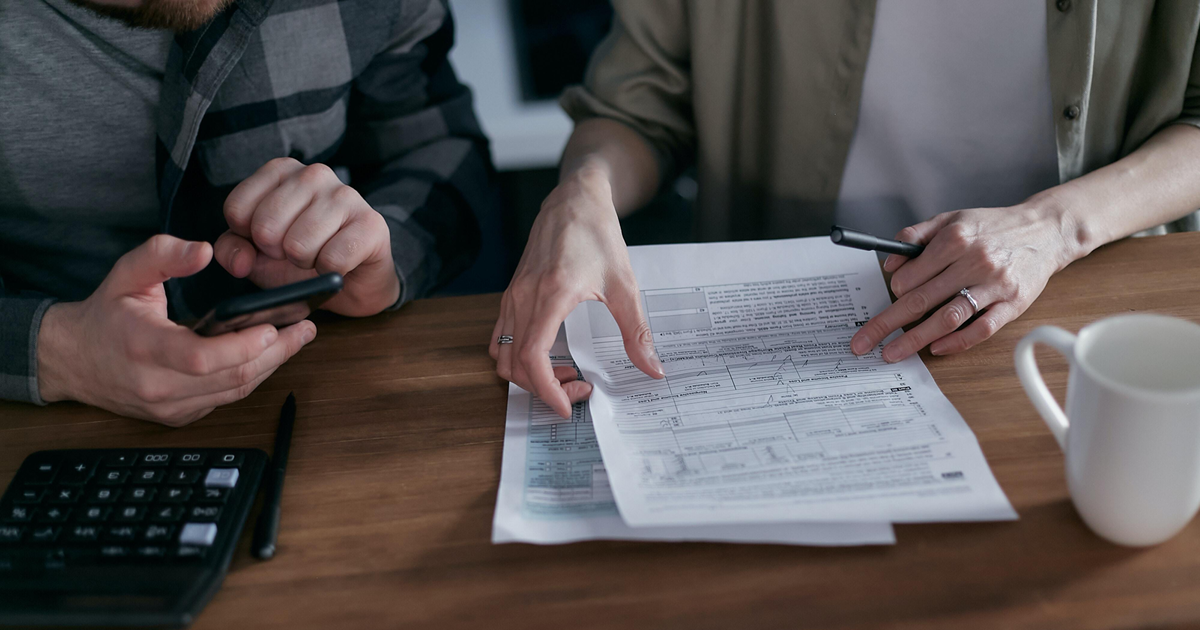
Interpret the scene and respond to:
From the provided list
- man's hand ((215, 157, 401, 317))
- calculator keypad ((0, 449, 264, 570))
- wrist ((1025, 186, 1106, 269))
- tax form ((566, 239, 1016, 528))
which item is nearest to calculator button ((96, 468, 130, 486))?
calculator keypad ((0, 449, 264, 570))

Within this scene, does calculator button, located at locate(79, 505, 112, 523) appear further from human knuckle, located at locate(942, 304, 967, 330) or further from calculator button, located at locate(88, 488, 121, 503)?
human knuckle, located at locate(942, 304, 967, 330)

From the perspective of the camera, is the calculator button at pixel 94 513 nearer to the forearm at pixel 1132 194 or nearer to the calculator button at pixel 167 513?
the calculator button at pixel 167 513

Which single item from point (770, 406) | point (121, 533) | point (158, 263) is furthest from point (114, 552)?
point (770, 406)

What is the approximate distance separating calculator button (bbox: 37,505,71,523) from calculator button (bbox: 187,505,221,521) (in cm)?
9

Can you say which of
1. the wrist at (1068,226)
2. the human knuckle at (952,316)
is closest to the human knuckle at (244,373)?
the human knuckle at (952,316)

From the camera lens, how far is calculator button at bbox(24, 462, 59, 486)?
0.57m

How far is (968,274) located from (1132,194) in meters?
0.26

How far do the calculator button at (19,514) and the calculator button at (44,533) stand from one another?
0.01 metres

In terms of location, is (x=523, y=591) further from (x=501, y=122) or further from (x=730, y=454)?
(x=501, y=122)

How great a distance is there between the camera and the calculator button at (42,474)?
573mm

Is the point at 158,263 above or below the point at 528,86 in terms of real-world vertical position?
above

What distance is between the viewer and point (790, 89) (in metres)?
1.02

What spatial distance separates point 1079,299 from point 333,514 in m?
0.69

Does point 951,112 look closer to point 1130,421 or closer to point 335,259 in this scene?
point 1130,421
